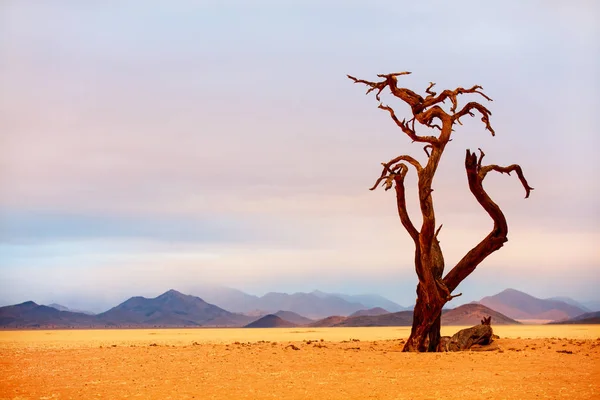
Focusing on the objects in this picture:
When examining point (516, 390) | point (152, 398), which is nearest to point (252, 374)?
point (152, 398)

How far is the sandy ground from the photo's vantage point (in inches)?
618

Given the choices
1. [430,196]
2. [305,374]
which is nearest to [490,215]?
[430,196]

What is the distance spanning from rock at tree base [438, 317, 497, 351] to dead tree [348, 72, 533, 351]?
74 cm

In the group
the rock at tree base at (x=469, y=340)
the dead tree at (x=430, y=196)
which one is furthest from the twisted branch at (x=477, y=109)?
the rock at tree base at (x=469, y=340)

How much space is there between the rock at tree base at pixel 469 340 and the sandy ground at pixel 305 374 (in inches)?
35.9

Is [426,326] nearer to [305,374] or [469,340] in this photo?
[469,340]

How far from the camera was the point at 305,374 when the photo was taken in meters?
18.4

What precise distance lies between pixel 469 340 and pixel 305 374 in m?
8.67

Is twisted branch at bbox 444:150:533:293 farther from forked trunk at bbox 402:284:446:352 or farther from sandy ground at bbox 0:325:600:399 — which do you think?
sandy ground at bbox 0:325:600:399

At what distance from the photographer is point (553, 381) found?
16875 millimetres

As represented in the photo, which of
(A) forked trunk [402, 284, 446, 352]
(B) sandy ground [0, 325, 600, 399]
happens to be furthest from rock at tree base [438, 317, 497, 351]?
(B) sandy ground [0, 325, 600, 399]

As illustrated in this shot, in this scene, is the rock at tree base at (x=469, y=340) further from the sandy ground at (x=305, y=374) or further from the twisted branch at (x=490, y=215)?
the twisted branch at (x=490, y=215)

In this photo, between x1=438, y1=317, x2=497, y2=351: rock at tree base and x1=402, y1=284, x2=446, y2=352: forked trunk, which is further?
x1=438, y1=317, x2=497, y2=351: rock at tree base

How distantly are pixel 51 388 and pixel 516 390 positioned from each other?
1092 cm
